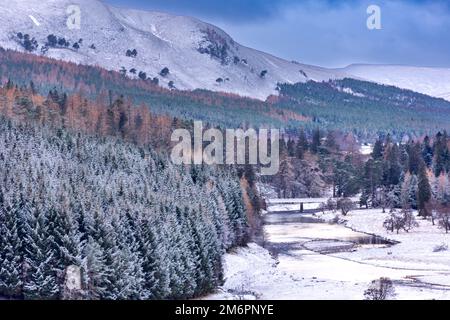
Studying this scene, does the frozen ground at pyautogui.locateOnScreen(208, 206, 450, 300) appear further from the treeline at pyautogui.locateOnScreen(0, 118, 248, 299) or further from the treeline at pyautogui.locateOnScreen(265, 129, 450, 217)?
the treeline at pyautogui.locateOnScreen(265, 129, 450, 217)

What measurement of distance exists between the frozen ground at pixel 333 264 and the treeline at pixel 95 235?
3.33 m

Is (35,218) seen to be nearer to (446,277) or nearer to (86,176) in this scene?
(86,176)

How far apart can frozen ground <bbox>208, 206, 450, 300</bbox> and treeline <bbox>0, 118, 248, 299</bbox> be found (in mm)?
3333

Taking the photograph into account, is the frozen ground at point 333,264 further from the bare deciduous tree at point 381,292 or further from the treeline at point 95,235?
the treeline at point 95,235

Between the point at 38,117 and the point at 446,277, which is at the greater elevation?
the point at 38,117

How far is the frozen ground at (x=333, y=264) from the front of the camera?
52.1m

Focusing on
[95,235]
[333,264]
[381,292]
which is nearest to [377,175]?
[333,264]

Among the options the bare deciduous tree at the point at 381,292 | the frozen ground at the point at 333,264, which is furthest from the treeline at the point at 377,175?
the bare deciduous tree at the point at 381,292

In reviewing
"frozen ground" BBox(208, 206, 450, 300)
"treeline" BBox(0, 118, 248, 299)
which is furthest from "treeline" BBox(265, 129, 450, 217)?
"treeline" BBox(0, 118, 248, 299)

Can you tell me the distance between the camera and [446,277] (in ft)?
201

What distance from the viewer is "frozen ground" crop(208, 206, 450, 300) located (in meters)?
52.1

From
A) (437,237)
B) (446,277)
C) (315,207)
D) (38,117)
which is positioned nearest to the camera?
(446,277)
